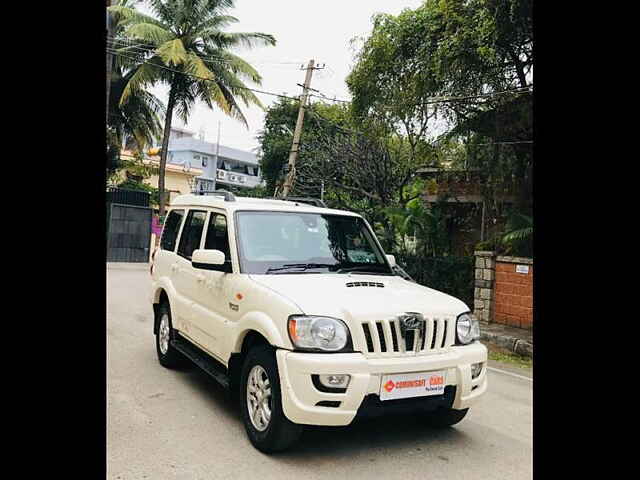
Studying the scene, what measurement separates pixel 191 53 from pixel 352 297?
20497 mm

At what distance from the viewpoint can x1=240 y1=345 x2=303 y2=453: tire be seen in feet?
12.9

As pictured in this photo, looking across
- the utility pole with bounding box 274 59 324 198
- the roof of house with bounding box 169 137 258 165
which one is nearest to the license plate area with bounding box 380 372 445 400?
the utility pole with bounding box 274 59 324 198

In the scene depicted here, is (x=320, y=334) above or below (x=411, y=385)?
above

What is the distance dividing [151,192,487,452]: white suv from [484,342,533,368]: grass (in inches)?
147

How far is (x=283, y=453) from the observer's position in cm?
406

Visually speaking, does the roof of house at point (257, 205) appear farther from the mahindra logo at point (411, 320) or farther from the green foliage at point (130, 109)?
the green foliage at point (130, 109)

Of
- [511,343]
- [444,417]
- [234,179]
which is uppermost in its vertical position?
[234,179]

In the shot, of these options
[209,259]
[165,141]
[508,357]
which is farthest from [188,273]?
[165,141]

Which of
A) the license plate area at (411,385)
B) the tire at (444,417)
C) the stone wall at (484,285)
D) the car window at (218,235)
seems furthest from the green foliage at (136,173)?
the license plate area at (411,385)

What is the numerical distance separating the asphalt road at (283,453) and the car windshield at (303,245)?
1.34m

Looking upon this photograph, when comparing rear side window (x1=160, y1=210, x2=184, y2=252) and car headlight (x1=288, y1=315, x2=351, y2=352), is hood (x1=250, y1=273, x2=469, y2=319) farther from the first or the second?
rear side window (x1=160, y1=210, x2=184, y2=252)

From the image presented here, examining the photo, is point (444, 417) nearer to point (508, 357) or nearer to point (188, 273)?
point (188, 273)

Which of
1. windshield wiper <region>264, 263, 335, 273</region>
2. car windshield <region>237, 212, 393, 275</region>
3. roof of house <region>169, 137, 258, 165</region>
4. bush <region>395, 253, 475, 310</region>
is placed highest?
roof of house <region>169, 137, 258, 165</region>
